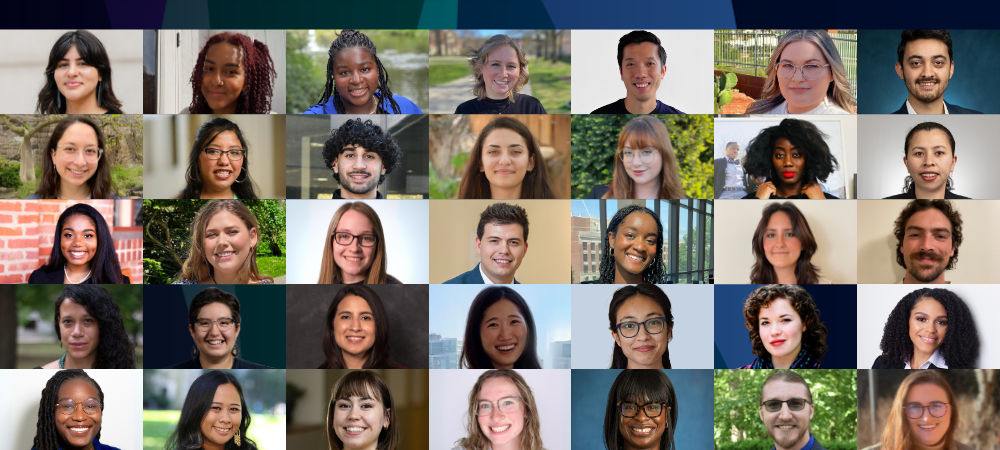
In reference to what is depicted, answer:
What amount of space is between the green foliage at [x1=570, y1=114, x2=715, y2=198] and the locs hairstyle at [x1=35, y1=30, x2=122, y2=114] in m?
2.33

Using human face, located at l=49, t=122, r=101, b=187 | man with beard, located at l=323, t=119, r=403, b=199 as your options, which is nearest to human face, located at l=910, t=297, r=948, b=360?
man with beard, located at l=323, t=119, r=403, b=199

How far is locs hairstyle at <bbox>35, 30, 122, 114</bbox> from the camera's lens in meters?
3.01

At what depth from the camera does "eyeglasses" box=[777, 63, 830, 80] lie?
2992 mm

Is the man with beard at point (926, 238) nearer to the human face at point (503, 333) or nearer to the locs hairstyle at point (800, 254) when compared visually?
the locs hairstyle at point (800, 254)

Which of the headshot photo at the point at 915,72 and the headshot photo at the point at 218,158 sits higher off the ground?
the headshot photo at the point at 915,72

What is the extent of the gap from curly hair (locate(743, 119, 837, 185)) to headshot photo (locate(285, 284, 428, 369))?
5.86ft

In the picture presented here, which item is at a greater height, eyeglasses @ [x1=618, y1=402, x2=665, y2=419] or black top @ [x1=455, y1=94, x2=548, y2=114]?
black top @ [x1=455, y1=94, x2=548, y2=114]

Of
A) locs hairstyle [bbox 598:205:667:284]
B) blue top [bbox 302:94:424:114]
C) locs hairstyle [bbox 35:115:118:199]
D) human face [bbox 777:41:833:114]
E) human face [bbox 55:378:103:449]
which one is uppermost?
human face [bbox 777:41:833:114]

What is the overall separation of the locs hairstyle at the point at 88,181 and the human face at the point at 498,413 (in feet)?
7.00

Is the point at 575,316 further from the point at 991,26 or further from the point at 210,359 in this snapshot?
the point at 991,26

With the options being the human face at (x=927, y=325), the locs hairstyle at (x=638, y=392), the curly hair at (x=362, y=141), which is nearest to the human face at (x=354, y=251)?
the curly hair at (x=362, y=141)

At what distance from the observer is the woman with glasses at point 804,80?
299 centimetres

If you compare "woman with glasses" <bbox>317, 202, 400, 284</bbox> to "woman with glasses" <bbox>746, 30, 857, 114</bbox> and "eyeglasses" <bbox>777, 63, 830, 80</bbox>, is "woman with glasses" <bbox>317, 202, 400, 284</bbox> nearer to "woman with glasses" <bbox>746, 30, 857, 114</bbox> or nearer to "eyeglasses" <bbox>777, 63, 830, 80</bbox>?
"woman with glasses" <bbox>746, 30, 857, 114</bbox>

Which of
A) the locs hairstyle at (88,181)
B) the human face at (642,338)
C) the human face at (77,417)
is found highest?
the locs hairstyle at (88,181)
